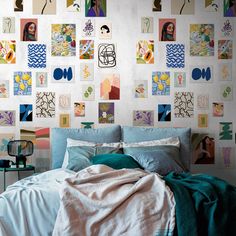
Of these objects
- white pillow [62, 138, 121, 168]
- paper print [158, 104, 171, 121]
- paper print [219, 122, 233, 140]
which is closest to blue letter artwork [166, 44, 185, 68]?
paper print [158, 104, 171, 121]

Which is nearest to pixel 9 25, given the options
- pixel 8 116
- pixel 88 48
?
pixel 88 48

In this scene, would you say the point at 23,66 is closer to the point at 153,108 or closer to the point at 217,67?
the point at 153,108

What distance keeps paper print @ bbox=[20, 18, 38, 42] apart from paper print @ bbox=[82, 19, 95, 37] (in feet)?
1.80

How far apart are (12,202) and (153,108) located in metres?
2.47

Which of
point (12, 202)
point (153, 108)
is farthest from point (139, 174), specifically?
point (153, 108)

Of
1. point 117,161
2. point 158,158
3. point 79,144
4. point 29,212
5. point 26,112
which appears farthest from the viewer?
point 26,112

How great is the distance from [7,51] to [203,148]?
2.51 meters

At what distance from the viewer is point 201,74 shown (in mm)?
4895

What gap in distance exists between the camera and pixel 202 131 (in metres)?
4.89

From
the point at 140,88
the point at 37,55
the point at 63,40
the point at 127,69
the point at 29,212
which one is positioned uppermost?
the point at 63,40

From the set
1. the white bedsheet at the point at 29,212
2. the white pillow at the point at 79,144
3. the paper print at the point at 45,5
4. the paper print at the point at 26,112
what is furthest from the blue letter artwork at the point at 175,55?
the white bedsheet at the point at 29,212

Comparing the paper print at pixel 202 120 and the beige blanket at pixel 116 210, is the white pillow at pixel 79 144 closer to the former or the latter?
the paper print at pixel 202 120

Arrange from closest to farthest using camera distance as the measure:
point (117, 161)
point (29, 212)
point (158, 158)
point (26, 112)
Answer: point (29, 212) < point (117, 161) < point (158, 158) < point (26, 112)

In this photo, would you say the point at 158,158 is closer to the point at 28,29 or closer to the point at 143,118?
the point at 143,118
